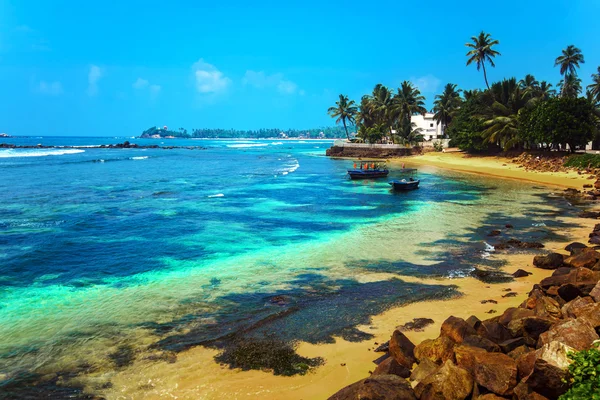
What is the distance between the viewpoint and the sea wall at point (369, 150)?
84562 millimetres

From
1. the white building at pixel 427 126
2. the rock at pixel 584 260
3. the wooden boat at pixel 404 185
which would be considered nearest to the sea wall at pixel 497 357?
the rock at pixel 584 260

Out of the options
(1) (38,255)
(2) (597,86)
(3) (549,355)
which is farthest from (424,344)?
(2) (597,86)

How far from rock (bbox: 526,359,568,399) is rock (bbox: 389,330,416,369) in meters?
2.72

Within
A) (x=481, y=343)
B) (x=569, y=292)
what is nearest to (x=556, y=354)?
(x=481, y=343)

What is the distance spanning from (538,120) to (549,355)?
5295cm

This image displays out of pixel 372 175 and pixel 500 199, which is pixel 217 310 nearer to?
pixel 500 199

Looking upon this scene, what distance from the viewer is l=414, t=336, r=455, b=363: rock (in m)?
8.85

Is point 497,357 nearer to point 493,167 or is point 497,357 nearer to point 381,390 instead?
point 381,390

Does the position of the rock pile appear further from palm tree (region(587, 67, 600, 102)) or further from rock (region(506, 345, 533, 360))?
palm tree (region(587, 67, 600, 102))

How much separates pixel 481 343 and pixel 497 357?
884mm

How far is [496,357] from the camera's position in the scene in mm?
7715

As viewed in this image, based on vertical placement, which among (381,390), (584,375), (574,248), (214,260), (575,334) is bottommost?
(214,260)

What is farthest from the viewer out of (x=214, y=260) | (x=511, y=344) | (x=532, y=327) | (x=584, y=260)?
(x=214, y=260)

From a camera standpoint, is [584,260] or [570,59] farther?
[570,59]
